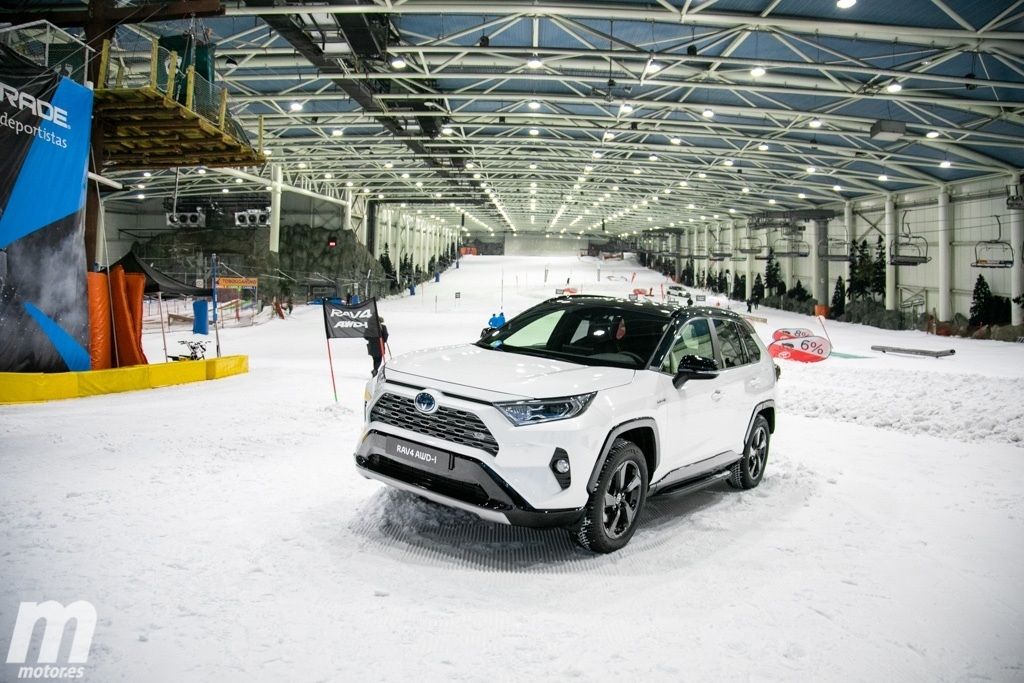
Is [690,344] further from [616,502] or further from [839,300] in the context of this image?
[839,300]

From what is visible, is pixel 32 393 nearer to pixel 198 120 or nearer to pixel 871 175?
pixel 198 120

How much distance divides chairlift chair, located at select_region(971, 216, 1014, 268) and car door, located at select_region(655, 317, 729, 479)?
27.6 m

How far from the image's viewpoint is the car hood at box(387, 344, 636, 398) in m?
4.29

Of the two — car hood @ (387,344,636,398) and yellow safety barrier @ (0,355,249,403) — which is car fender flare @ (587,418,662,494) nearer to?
Answer: car hood @ (387,344,636,398)

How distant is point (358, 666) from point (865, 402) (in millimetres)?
10384

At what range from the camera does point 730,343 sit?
6.18 metres

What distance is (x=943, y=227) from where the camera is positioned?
32.7 m

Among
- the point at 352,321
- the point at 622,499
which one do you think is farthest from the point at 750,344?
the point at 352,321

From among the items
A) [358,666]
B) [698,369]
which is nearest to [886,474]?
[698,369]

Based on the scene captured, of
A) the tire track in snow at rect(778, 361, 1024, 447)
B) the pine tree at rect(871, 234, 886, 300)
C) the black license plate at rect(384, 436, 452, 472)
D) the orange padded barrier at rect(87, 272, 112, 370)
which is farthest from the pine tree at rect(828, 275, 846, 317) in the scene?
the black license plate at rect(384, 436, 452, 472)

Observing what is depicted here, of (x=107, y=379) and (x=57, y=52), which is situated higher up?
(x=57, y=52)

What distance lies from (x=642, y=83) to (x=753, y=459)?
50.0 feet
